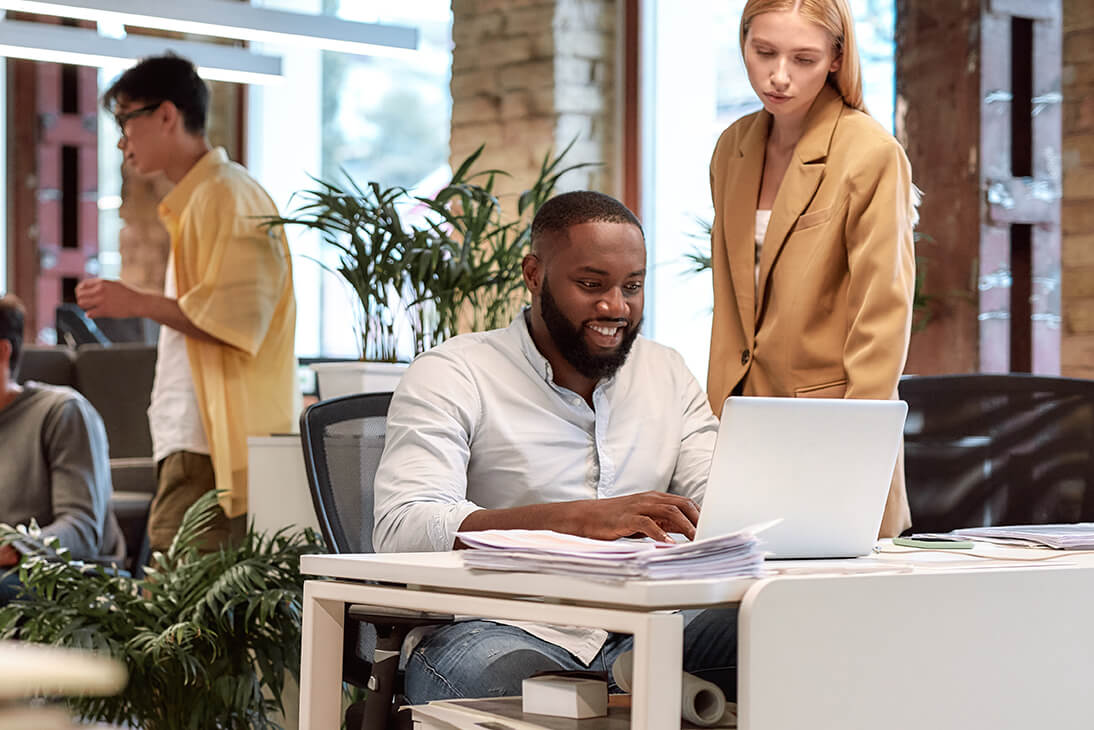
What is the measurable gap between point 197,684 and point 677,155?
3353 mm

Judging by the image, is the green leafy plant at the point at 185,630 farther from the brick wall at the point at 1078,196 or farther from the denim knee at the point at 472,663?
the brick wall at the point at 1078,196

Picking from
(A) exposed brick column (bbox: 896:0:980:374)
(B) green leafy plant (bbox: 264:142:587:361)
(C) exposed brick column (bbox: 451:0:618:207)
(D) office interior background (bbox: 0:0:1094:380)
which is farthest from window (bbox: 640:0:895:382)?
(B) green leafy plant (bbox: 264:142:587:361)

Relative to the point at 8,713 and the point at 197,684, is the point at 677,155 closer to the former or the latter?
the point at 197,684

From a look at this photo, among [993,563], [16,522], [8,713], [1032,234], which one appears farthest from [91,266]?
[8,713]

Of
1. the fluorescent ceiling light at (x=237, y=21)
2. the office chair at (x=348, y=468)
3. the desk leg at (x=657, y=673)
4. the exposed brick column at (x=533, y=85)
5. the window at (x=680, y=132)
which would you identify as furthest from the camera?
the window at (x=680, y=132)

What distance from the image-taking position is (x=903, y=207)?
2260mm

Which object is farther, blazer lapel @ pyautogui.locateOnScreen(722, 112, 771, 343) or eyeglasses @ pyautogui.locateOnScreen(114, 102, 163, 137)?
eyeglasses @ pyautogui.locateOnScreen(114, 102, 163, 137)

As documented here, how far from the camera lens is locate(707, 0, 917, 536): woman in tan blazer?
87.1 inches

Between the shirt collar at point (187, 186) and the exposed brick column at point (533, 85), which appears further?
the exposed brick column at point (533, 85)

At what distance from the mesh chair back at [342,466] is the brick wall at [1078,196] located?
2.24 metres

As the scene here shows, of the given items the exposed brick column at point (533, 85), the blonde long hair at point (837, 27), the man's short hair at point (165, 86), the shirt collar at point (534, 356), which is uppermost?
the exposed brick column at point (533, 85)

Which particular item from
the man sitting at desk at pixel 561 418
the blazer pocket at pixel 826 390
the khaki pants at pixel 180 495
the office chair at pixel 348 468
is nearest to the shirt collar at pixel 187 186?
the khaki pants at pixel 180 495

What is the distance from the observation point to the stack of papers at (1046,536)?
69.1 inches

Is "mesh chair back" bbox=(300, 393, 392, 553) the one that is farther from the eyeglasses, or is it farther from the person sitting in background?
the eyeglasses
